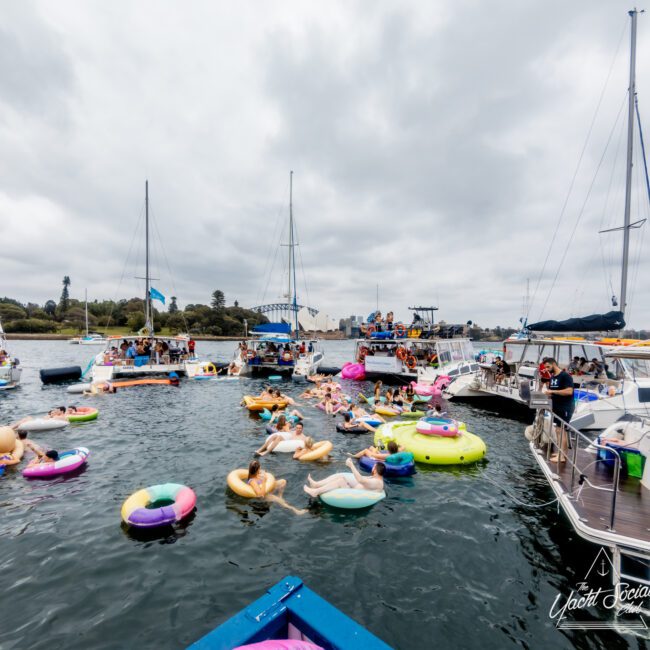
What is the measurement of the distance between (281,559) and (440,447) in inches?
255

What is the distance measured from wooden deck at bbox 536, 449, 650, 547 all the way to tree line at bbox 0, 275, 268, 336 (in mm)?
98753

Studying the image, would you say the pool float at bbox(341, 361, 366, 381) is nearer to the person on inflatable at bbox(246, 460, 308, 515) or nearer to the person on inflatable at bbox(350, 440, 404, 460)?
the person on inflatable at bbox(350, 440, 404, 460)

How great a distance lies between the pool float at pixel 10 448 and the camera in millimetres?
10117

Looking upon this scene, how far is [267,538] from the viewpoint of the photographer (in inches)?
275

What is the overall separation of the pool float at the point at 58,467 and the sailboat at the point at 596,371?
16.1 metres

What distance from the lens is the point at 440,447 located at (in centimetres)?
1109

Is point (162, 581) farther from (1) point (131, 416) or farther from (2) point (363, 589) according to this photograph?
(1) point (131, 416)

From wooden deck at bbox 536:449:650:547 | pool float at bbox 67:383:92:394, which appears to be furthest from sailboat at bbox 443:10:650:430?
pool float at bbox 67:383:92:394

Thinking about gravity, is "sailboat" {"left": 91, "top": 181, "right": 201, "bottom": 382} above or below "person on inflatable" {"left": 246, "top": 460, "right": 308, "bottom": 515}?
above

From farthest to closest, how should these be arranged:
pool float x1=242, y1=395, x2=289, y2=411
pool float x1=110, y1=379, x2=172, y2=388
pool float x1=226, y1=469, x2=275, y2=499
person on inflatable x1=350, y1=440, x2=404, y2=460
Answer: pool float x1=110, y1=379, x2=172, y2=388, pool float x1=242, y1=395, x2=289, y2=411, person on inflatable x1=350, y1=440, x2=404, y2=460, pool float x1=226, y1=469, x2=275, y2=499

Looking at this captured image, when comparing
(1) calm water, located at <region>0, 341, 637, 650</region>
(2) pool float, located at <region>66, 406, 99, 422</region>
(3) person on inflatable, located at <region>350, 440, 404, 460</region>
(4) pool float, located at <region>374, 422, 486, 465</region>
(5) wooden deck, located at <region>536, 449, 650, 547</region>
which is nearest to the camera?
(1) calm water, located at <region>0, 341, 637, 650</region>

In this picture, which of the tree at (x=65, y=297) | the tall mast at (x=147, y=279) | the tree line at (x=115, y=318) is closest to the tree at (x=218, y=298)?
the tree line at (x=115, y=318)

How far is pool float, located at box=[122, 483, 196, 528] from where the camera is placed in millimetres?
7066

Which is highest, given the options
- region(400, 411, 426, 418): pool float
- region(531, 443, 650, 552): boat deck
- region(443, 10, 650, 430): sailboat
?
region(443, 10, 650, 430): sailboat
